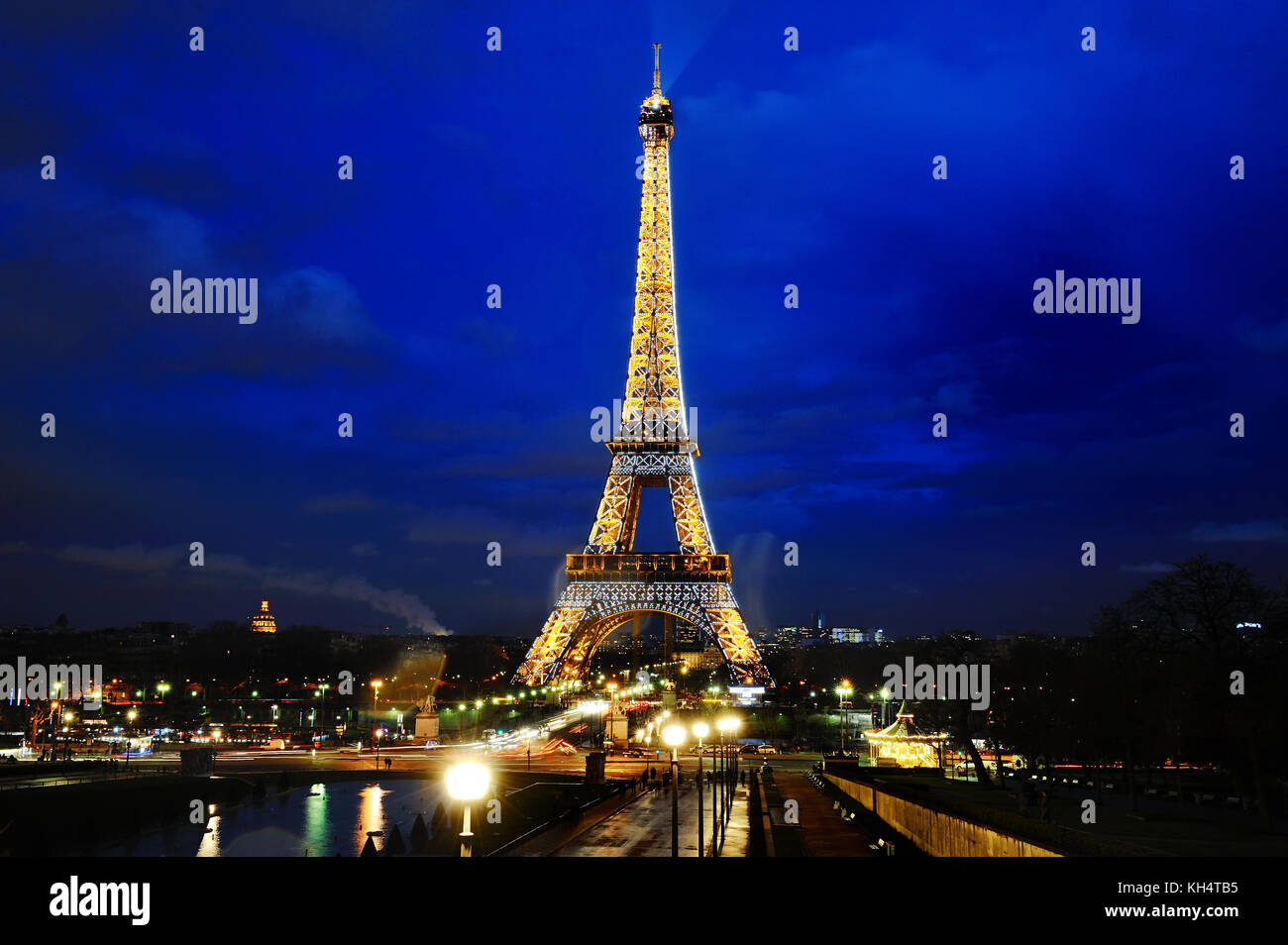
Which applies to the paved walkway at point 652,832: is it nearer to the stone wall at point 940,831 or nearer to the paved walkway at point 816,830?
the paved walkway at point 816,830

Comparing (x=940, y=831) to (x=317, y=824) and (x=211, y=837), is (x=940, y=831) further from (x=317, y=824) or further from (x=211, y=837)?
(x=211, y=837)

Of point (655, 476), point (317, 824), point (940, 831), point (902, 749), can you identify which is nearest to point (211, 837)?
point (317, 824)

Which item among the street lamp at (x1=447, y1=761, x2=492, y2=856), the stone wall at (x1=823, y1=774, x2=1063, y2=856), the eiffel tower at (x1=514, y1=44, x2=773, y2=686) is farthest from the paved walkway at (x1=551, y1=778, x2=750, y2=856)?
the eiffel tower at (x1=514, y1=44, x2=773, y2=686)

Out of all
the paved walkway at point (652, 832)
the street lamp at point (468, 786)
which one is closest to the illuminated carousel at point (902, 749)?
the paved walkway at point (652, 832)
